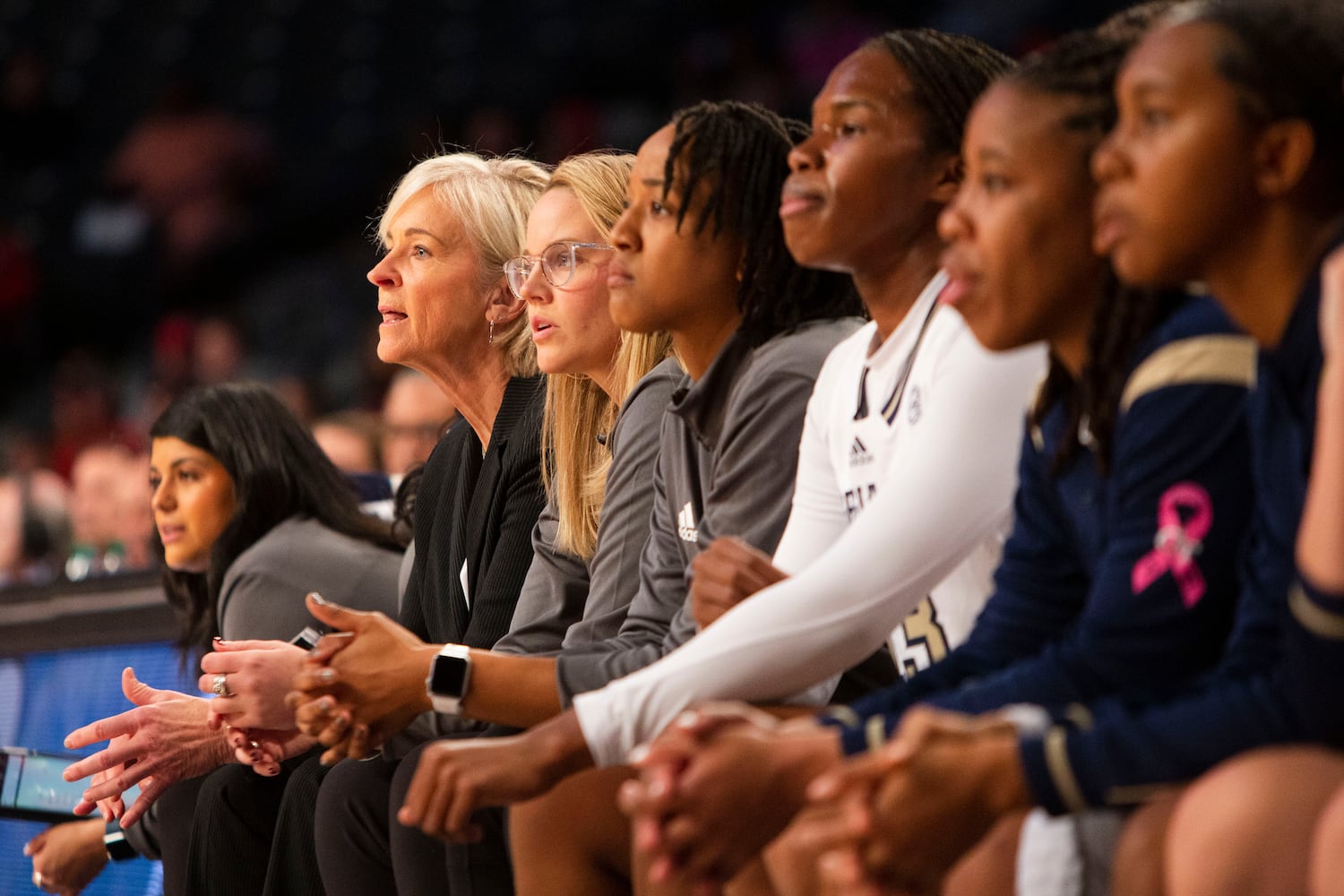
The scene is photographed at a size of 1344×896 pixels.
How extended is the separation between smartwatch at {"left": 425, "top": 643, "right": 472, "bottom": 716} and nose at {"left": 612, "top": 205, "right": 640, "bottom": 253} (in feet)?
1.87

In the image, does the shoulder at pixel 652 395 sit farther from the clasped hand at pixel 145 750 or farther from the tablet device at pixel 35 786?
the tablet device at pixel 35 786

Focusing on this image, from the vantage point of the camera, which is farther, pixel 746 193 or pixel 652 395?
pixel 652 395

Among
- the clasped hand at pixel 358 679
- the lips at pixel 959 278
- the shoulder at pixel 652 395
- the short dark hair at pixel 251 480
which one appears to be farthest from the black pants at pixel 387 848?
the lips at pixel 959 278

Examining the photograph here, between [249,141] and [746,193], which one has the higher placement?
[249,141]

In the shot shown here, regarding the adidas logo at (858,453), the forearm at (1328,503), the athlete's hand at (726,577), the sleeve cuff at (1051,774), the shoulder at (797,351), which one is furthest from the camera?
the shoulder at (797,351)

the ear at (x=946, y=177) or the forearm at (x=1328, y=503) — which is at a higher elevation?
the ear at (x=946, y=177)

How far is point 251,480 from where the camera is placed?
3619 mm

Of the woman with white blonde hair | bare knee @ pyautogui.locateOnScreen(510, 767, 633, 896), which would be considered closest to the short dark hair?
the woman with white blonde hair

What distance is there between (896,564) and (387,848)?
3.81 ft

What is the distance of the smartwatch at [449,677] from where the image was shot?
6.78ft

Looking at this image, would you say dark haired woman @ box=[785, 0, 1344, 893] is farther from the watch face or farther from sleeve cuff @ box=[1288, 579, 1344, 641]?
the watch face

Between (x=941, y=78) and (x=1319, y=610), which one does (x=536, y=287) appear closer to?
(x=941, y=78)

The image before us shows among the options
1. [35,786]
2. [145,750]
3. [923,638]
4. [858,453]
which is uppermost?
[858,453]

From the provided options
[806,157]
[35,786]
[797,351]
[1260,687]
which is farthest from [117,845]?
[1260,687]
